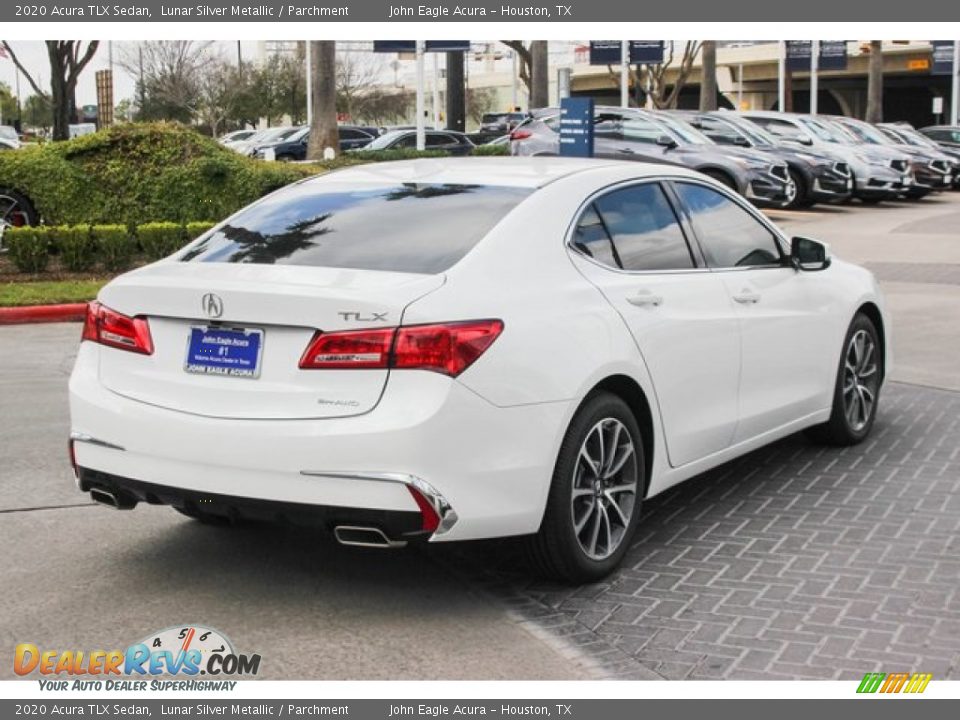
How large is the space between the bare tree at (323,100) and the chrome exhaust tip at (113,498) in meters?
20.9

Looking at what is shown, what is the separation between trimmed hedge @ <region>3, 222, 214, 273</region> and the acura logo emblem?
10.8 m

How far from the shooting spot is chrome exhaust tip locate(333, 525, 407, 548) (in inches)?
184

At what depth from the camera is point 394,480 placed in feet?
15.0

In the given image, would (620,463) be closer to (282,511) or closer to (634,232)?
(634,232)

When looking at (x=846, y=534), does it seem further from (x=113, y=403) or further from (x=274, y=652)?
(x=113, y=403)

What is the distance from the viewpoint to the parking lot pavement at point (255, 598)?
4508 mm

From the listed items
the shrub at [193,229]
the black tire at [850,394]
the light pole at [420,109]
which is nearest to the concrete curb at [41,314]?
the shrub at [193,229]

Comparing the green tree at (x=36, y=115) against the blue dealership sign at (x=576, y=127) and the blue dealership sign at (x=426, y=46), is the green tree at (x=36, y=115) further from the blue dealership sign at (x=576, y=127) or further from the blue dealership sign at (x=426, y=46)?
the blue dealership sign at (x=576, y=127)

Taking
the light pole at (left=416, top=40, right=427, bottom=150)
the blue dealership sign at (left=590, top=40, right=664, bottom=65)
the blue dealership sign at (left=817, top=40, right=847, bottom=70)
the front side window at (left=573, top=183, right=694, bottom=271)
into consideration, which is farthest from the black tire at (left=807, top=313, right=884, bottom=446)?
the blue dealership sign at (left=817, top=40, right=847, bottom=70)

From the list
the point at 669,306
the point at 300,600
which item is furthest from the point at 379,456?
the point at 669,306

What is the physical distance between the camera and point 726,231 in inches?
260

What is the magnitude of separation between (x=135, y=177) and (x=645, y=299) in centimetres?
1212
